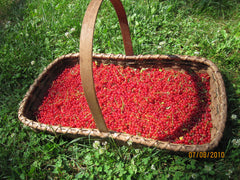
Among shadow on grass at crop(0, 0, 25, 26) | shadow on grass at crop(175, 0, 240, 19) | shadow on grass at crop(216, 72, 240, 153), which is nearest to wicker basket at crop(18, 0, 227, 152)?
shadow on grass at crop(216, 72, 240, 153)

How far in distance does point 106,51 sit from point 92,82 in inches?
63.0

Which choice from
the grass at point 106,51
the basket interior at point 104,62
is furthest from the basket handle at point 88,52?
the basket interior at point 104,62

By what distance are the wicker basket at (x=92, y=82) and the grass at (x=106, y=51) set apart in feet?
0.59

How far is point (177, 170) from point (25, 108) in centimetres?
167

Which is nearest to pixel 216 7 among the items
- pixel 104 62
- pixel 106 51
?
pixel 106 51

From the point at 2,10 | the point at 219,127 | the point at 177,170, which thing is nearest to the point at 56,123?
the point at 177,170

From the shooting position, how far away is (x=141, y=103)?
2111 mm

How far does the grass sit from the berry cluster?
0.69ft

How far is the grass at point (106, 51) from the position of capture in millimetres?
1691

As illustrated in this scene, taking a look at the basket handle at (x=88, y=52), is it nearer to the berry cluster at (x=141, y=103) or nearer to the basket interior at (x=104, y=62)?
the berry cluster at (x=141, y=103)

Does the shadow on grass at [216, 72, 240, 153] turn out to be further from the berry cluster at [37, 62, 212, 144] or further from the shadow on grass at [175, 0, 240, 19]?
the shadow on grass at [175, 0, 240, 19]

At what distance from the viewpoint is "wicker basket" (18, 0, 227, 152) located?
4.52 ft
